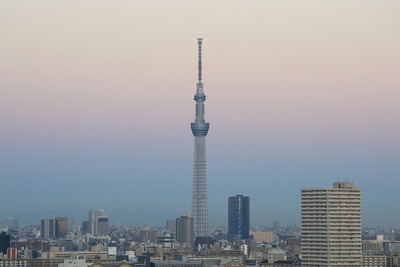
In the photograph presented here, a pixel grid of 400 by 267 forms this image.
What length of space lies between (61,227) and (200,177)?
67.5ft

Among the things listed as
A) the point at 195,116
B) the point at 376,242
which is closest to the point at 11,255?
the point at 376,242

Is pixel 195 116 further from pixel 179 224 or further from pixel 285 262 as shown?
pixel 285 262

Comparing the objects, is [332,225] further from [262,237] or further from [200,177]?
[262,237]

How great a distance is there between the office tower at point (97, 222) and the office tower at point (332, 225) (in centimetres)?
9465

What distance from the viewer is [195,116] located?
15438 cm

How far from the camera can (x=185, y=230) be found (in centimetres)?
16038

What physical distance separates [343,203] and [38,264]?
103 feet

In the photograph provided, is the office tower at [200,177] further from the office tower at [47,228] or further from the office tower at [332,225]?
the office tower at [332,225]

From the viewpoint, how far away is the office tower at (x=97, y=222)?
175 m

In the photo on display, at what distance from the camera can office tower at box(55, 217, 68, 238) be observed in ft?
540

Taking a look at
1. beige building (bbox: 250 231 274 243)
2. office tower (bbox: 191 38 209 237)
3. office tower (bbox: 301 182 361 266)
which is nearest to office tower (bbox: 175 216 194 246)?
office tower (bbox: 191 38 209 237)

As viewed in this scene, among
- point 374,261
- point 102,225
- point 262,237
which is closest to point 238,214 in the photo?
point 262,237

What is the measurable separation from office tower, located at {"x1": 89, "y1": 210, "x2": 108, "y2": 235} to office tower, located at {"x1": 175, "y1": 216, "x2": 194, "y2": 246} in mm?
13577

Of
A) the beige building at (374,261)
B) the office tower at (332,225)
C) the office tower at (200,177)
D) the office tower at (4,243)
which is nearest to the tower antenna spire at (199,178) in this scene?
the office tower at (200,177)
